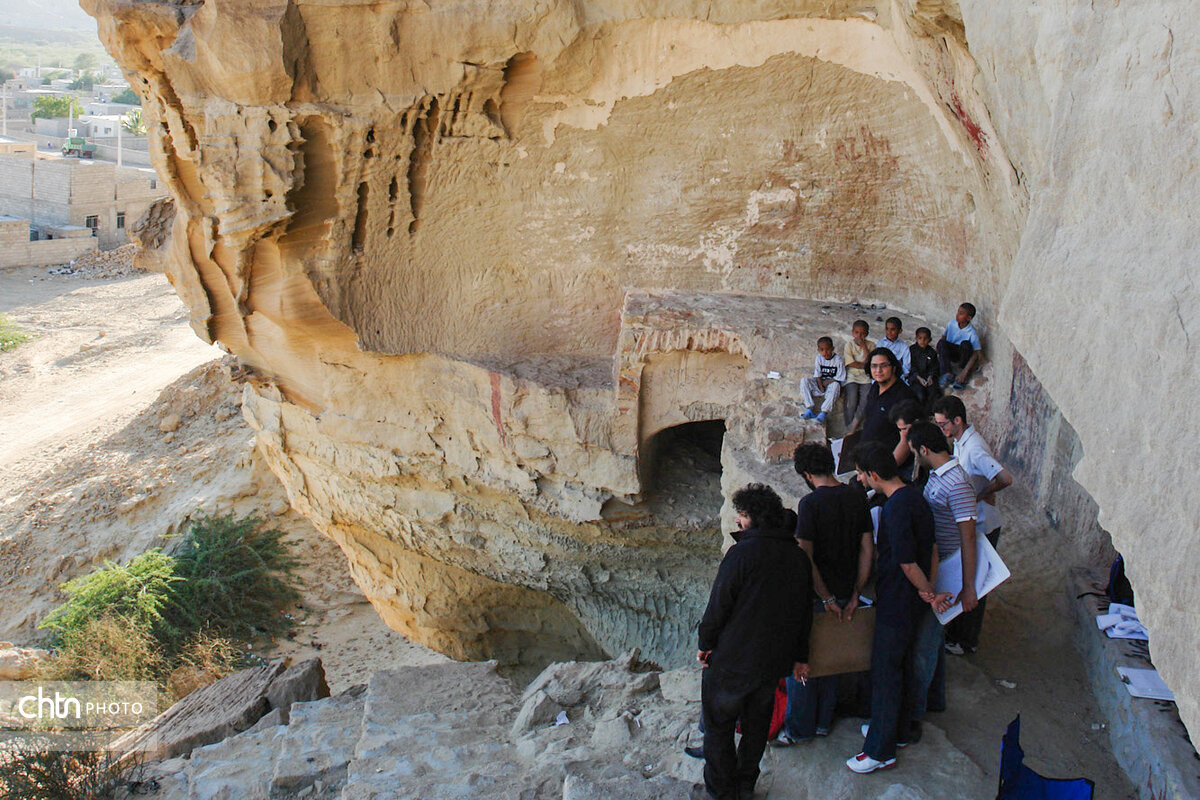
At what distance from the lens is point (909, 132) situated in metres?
5.25

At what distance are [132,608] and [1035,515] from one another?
7922 mm

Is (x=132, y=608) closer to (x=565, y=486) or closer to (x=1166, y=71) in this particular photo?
(x=565, y=486)

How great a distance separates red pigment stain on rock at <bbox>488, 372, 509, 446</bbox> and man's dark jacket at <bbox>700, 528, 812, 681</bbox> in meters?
4.01

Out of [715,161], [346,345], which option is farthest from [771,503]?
[346,345]

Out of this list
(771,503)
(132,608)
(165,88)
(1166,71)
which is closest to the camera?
(1166,71)

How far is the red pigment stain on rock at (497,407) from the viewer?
652 centimetres

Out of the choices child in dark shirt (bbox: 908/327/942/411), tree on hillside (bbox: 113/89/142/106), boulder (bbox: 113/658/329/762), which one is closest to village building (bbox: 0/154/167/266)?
boulder (bbox: 113/658/329/762)

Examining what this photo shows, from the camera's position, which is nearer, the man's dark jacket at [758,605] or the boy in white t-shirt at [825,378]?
the man's dark jacket at [758,605]

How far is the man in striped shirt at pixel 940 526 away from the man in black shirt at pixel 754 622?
0.37 meters

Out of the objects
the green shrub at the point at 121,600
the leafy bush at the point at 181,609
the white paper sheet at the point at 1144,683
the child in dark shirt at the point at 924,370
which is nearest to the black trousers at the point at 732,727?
the white paper sheet at the point at 1144,683

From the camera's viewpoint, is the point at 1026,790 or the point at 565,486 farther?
the point at 565,486

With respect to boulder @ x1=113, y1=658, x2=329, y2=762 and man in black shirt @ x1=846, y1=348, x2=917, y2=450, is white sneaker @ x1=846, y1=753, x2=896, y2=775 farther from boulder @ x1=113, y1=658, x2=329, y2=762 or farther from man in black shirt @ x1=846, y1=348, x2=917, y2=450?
boulder @ x1=113, y1=658, x2=329, y2=762

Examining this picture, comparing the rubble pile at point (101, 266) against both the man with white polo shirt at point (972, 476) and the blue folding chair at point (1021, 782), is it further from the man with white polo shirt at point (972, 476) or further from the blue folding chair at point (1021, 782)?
the blue folding chair at point (1021, 782)

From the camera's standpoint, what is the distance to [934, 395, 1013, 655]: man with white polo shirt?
3.11 meters
